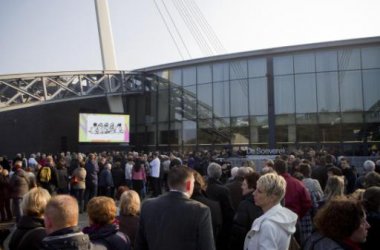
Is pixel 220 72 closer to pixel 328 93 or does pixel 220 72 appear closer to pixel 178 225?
pixel 328 93

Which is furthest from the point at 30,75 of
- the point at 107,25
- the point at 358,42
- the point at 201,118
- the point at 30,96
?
the point at 358,42

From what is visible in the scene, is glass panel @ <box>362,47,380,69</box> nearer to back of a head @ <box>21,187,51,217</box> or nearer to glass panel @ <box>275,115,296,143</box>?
glass panel @ <box>275,115,296,143</box>

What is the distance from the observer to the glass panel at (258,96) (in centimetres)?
2622

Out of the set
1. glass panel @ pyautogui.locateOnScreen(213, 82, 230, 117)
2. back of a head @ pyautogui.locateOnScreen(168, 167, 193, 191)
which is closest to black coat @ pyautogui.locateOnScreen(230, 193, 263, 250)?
back of a head @ pyautogui.locateOnScreen(168, 167, 193, 191)

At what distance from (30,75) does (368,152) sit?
2141cm

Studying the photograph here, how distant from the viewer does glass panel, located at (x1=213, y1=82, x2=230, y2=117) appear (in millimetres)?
27469

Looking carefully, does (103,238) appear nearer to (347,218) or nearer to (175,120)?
(347,218)

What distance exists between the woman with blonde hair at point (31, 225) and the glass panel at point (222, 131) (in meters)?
23.2

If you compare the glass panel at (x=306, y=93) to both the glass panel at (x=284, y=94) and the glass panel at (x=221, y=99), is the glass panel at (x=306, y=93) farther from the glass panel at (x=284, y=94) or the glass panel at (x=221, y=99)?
the glass panel at (x=221, y=99)

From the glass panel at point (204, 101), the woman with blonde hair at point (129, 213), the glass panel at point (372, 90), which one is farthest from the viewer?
the glass panel at point (204, 101)

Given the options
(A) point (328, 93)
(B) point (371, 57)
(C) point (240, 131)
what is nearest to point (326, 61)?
(A) point (328, 93)

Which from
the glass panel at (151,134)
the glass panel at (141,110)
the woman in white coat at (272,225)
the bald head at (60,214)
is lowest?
the woman in white coat at (272,225)

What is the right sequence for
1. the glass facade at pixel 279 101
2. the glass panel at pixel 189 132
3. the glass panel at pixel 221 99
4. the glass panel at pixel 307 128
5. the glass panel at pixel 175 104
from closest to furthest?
the glass facade at pixel 279 101, the glass panel at pixel 307 128, the glass panel at pixel 221 99, the glass panel at pixel 189 132, the glass panel at pixel 175 104

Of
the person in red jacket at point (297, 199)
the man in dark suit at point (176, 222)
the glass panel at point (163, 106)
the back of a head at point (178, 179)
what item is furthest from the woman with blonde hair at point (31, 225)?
the glass panel at point (163, 106)
